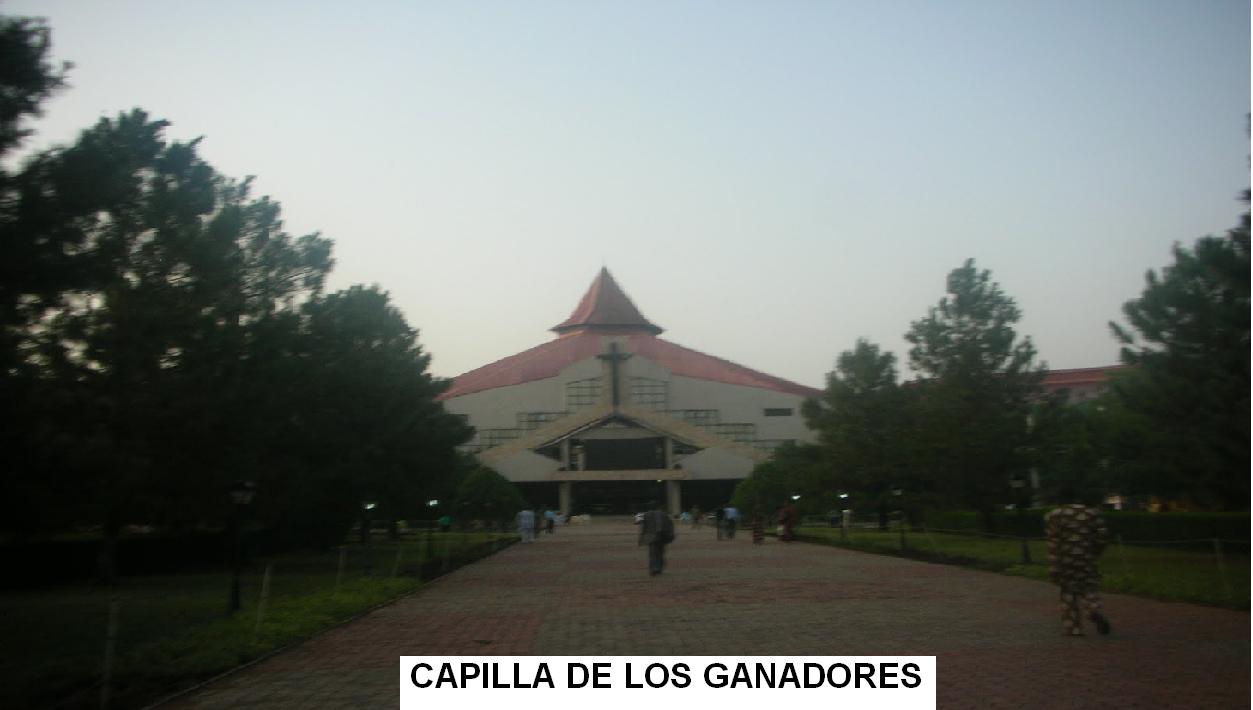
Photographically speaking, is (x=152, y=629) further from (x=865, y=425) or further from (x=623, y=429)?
(x=623, y=429)

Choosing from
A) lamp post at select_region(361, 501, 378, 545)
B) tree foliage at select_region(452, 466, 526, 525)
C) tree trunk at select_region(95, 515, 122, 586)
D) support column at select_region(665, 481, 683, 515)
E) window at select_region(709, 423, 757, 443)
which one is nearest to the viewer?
tree trunk at select_region(95, 515, 122, 586)

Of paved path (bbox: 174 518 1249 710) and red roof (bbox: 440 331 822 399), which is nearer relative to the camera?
paved path (bbox: 174 518 1249 710)

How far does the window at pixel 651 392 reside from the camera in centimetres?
8631

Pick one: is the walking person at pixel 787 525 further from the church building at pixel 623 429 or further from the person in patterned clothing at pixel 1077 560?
the church building at pixel 623 429

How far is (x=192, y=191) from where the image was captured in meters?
20.8

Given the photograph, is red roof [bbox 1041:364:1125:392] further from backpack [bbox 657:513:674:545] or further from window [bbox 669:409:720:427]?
backpack [bbox 657:513:674:545]

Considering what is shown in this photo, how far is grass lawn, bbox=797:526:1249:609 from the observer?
13.8 meters

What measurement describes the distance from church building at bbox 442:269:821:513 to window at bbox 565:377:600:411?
79 mm

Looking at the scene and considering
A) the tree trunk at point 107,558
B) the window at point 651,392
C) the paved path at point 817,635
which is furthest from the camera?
the window at point 651,392

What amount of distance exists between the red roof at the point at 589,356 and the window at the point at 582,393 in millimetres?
5961

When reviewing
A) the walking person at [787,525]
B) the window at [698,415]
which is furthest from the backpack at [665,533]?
the window at [698,415]

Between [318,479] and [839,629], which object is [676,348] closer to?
[318,479]

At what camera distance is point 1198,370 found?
66.0 feet

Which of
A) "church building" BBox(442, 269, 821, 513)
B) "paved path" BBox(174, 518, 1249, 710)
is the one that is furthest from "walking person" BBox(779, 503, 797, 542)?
"church building" BBox(442, 269, 821, 513)
